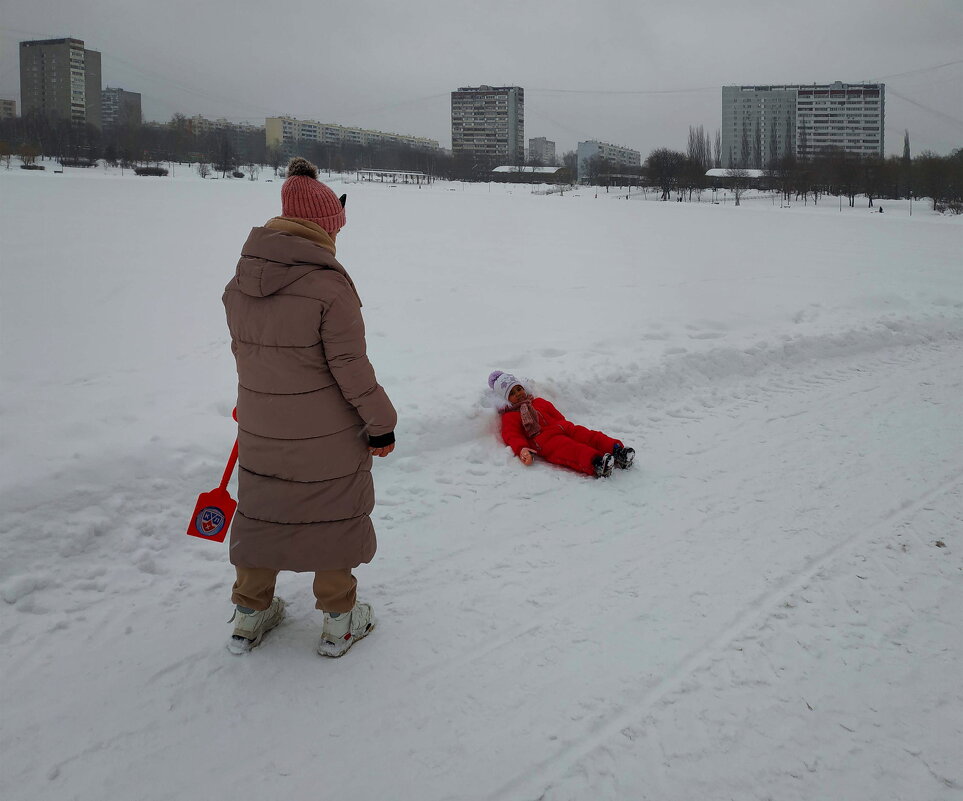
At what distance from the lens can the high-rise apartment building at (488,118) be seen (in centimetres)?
13412

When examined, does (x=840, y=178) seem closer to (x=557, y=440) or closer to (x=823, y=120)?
(x=557, y=440)

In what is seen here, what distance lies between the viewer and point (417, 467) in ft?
16.4

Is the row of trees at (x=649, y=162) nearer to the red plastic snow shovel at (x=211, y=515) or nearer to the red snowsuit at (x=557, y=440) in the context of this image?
the red snowsuit at (x=557, y=440)

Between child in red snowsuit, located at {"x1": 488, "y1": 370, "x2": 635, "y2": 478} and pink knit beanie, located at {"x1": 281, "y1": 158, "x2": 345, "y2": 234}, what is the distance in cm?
257

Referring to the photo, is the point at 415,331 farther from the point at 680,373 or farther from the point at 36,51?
the point at 36,51

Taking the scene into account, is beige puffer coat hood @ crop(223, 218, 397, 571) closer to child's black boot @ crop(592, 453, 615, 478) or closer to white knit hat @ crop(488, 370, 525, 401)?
child's black boot @ crop(592, 453, 615, 478)

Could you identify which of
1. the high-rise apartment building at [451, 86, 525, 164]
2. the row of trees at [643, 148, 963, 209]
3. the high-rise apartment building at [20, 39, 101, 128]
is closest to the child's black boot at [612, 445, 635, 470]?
the row of trees at [643, 148, 963, 209]

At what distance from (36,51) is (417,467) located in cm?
6577

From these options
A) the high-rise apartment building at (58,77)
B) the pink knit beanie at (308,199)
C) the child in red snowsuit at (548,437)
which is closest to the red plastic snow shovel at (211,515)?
the pink knit beanie at (308,199)

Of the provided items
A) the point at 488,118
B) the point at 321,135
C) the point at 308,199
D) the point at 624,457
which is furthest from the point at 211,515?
the point at 488,118

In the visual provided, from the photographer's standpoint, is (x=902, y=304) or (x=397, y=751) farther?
(x=902, y=304)

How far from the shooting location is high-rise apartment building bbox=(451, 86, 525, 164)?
134 metres

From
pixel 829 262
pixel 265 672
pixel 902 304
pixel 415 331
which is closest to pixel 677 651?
pixel 265 672

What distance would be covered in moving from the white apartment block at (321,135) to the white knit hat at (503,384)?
97310 mm
